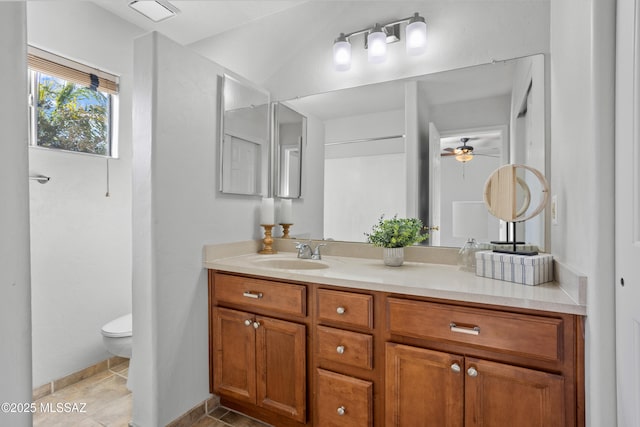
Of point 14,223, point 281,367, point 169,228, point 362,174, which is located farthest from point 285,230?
point 14,223

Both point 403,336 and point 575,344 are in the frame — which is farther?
point 403,336

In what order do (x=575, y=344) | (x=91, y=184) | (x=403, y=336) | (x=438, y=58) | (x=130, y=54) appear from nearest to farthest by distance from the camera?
(x=575, y=344) → (x=403, y=336) → (x=438, y=58) → (x=91, y=184) → (x=130, y=54)

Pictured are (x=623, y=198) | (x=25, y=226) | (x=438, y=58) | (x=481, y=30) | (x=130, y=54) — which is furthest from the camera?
(x=130, y=54)

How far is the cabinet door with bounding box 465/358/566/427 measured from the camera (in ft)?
3.49

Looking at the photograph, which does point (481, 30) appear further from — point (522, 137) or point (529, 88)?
point (522, 137)

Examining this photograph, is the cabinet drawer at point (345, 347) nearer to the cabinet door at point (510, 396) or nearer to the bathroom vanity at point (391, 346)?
the bathroom vanity at point (391, 346)

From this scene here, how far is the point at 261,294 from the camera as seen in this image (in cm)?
168

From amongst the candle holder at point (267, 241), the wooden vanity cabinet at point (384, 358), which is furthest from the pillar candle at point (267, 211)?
the wooden vanity cabinet at point (384, 358)

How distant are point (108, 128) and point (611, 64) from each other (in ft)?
9.16

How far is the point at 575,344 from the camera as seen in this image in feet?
3.43

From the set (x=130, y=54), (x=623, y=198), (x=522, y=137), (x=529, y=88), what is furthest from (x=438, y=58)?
(x=130, y=54)

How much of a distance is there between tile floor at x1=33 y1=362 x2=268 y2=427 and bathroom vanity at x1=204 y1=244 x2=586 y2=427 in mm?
96

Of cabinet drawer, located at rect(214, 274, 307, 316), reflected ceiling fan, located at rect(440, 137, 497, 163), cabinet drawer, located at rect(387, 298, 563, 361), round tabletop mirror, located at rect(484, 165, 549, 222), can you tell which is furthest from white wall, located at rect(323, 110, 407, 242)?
cabinet drawer, located at rect(387, 298, 563, 361)

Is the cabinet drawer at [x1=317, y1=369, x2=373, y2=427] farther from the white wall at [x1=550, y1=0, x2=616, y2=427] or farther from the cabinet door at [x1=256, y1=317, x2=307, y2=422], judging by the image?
the white wall at [x1=550, y1=0, x2=616, y2=427]
